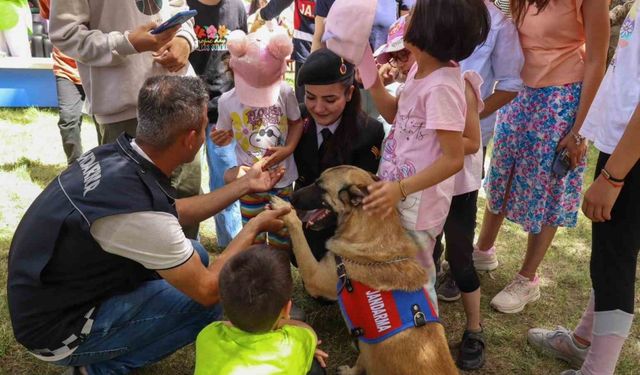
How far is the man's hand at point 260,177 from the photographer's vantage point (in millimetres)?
3133

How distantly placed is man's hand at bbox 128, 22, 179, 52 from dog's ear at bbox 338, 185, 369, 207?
153 centimetres

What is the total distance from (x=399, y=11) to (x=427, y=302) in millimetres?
2745

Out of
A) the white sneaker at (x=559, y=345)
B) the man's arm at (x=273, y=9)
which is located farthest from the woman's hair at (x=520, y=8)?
the man's arm at (x=273, y=9)

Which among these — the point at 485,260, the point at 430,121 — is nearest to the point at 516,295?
the point at 485,260

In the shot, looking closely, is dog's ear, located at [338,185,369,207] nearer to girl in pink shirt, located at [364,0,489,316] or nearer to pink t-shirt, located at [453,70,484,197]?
girl in pink shirt, located at [364,0,489,316]

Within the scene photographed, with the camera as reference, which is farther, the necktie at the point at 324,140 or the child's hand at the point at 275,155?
the necktie at the point at 324,140

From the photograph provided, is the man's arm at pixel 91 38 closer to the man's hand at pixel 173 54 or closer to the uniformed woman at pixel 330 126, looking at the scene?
the man's hand at pixel 173 54

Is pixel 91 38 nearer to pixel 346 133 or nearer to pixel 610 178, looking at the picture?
pixel 346 133

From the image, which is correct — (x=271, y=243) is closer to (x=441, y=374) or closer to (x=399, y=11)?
(x=441, y=374)

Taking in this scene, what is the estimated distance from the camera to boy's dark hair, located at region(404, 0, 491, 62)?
2.39m

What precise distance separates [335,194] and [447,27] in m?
1.10

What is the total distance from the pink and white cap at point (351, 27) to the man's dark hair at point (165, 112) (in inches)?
32.4

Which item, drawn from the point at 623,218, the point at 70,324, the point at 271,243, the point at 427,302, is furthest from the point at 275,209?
the point at 623,218

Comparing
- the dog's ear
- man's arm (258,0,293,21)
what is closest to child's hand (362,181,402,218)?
the dog's ear
